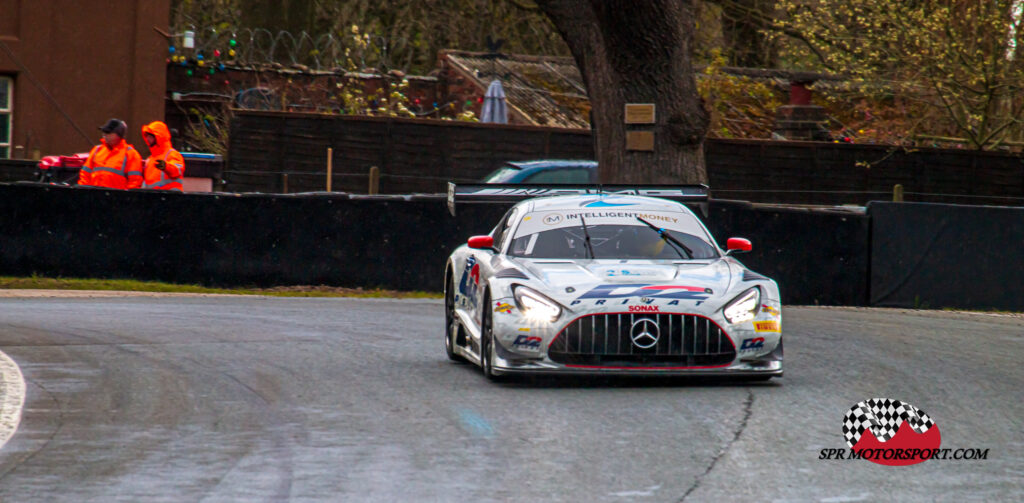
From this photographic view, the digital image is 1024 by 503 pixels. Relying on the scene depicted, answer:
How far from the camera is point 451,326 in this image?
11.2 m

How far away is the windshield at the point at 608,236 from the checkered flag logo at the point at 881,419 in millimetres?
2204

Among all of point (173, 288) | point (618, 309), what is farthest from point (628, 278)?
point (173, 288)

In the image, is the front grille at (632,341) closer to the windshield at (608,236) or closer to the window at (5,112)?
the windshield at (608,236)

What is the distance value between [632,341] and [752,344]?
2.63 feet

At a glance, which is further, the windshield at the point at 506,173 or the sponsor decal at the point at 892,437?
the windshield at the point at 506,173

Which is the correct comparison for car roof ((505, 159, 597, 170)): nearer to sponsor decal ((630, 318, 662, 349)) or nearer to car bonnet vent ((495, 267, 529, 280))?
car bonnet vent ((495, 267, 529, 280))

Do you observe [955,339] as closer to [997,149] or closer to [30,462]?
[30,462]

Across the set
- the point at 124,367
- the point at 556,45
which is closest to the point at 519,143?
the point at 556,45

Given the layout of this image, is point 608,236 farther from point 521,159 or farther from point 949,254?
point 521,159

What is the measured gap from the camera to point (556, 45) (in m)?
42.7

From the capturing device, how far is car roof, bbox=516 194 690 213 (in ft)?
35.6

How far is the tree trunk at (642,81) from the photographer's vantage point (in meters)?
19.9

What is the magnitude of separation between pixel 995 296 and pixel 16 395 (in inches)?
512

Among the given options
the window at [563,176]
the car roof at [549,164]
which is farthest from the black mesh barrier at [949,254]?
the car roof at [549,164]
